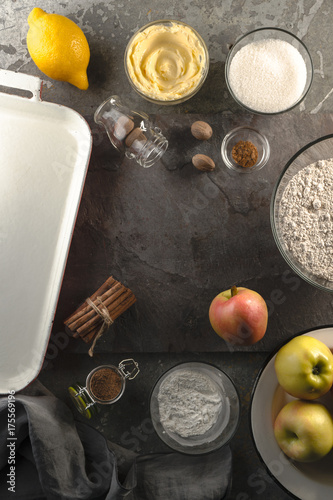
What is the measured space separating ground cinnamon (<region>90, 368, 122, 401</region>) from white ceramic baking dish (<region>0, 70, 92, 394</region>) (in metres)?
0.18

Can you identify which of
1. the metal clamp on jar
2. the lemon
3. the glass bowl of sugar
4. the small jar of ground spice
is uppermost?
the glass bowl of sugar

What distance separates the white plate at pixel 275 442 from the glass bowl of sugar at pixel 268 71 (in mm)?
639

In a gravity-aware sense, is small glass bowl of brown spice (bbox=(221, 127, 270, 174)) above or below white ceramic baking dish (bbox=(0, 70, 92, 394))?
above

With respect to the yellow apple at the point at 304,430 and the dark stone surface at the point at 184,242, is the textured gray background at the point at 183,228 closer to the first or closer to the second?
the dark stone surface at the point at 184,242

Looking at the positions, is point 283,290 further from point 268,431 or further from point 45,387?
point 45,387

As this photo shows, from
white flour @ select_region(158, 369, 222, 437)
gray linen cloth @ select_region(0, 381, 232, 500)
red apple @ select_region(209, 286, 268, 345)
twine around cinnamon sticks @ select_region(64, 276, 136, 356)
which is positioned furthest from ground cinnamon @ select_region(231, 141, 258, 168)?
gray linen cloth @ select_region(0, 381, 232, 500)

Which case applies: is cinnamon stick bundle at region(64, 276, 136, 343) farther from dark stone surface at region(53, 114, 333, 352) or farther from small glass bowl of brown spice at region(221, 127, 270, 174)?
small glass bowl of brown spice at region(221, 127, 270, 174)

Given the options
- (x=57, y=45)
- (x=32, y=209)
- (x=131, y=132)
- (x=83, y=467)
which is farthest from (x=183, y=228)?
(x=83, y=467)

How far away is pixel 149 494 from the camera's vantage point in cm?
107

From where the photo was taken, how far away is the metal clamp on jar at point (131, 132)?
3.69 ft

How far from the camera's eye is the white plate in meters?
1.03

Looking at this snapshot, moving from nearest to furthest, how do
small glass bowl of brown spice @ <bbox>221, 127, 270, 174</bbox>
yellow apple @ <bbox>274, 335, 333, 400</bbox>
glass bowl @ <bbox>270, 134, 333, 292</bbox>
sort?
yellow apple @ <bbox>274, 335, 333, 400</bbox>, glass bowl @ <bbox>270, 134, 333, 292</bbox>, small glass bowl of brown spice @ <bbox>221, 127, 270, 174</bbox>

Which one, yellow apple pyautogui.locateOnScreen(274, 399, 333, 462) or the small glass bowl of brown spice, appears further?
the small glass bowl of brown spice

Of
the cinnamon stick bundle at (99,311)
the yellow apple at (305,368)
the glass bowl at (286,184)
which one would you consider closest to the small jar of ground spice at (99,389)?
the cinnamon stick bundle at (99,311)
